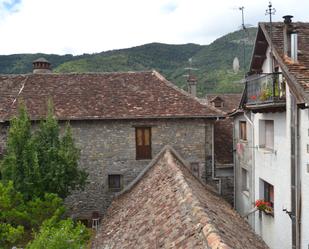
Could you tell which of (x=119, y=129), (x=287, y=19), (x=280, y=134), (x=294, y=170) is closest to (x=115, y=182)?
(x=119, y=129)

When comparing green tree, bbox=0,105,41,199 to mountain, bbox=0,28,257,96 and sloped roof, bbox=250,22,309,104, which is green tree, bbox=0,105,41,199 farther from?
mountain, bbox=0,28,257,96

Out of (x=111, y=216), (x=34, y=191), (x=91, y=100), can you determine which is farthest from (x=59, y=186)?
(x=91, y=100)

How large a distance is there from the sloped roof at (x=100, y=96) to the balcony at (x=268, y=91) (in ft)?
12.4

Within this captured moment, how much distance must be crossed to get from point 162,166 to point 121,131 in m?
3.33

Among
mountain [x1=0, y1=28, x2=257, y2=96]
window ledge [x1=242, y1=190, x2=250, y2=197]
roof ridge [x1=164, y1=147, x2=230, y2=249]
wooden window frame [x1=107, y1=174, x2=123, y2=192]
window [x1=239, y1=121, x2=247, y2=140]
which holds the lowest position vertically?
window ledge [x1=242, y1=190, x2=250, y2=197]

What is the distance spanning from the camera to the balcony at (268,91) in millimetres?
10992

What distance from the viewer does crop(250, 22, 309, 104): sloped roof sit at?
31.6 ft

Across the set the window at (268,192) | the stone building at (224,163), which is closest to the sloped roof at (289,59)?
the window at (268,192)

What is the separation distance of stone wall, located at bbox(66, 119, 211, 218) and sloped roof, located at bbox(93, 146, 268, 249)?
10.4ft

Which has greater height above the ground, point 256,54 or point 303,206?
point 256,54

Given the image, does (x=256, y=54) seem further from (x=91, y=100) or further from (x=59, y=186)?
(x=59, y=186)

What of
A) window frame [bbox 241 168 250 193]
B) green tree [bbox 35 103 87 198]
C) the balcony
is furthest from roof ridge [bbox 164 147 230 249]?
window frame [bbox 241 168 250 193]

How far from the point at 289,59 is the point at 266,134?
3.81m

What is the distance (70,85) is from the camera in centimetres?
1819
